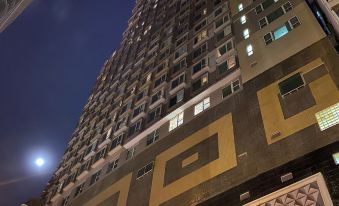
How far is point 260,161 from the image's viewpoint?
20547 mm

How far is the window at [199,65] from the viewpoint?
35.0 metres

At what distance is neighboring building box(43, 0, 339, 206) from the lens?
1930cm

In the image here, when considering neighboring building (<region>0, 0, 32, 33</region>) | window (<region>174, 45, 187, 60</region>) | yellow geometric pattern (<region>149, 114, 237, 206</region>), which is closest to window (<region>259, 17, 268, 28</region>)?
yellow geometric pattern (<region>149, 114, 237, 206</region>)

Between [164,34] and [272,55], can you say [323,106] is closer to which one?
[272,55]

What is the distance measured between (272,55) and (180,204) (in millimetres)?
12624

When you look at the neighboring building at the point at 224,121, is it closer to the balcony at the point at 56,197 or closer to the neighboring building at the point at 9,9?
the balcony at the point at 56,197

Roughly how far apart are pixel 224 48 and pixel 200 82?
4045 mm

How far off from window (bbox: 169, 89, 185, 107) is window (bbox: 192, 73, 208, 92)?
4.28ft

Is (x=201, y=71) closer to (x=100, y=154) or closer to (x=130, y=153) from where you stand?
(x=130, y=153)

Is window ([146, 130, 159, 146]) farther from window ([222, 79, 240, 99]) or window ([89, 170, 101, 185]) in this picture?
window ([89, 170, 101, 185])

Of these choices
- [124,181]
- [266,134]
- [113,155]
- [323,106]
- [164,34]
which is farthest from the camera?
[164,34]

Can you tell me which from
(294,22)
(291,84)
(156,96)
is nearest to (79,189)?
(156,96)

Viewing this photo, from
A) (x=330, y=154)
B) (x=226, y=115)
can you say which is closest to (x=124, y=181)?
(x=226, y=115)

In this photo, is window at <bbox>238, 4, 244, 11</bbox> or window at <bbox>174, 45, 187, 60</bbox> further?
window at <bbox>174, 45, 187, 60</bbox>
